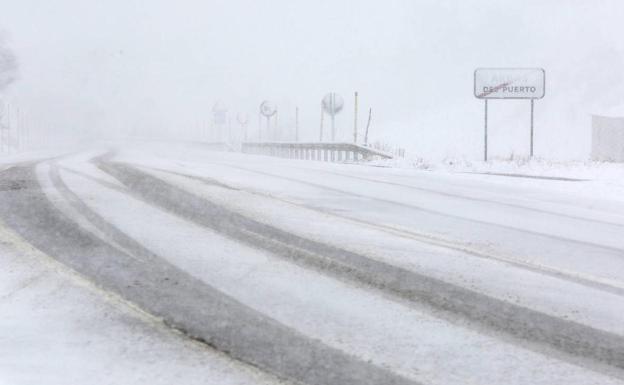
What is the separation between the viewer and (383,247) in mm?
5754

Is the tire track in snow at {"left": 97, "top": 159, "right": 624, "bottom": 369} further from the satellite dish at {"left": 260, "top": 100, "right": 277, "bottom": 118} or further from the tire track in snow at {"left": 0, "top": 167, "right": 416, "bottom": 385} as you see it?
the satellite dish at {"left": 260, "top": 100, "right": 277, "bottom": 118}

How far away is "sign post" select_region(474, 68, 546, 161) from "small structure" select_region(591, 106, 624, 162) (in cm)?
248

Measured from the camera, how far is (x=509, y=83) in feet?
76.4

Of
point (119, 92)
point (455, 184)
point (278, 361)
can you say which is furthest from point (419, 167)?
point (119, 92)

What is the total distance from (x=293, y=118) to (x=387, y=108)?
1421 cm

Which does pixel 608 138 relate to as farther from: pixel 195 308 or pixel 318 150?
pixel 195 308

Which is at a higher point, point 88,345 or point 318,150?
point 318,150

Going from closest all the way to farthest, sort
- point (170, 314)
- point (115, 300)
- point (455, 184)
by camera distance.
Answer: point (170, 314), point (115, 300), point (455, 184)

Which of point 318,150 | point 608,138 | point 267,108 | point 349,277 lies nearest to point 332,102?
point 318,150

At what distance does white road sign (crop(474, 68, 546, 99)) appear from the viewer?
23.0 metres

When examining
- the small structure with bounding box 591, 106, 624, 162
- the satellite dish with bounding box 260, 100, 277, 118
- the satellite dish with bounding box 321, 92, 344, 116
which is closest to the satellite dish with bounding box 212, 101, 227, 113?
the satellite dish with bounding box 260, 100, 277, 118

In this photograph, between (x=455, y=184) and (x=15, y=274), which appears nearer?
(x=15, y=274)

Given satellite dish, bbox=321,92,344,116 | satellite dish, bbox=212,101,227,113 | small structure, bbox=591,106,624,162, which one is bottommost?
small structure, bbox=591,106,624,162

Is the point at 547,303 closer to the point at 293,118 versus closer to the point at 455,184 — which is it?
the point at 455,184
